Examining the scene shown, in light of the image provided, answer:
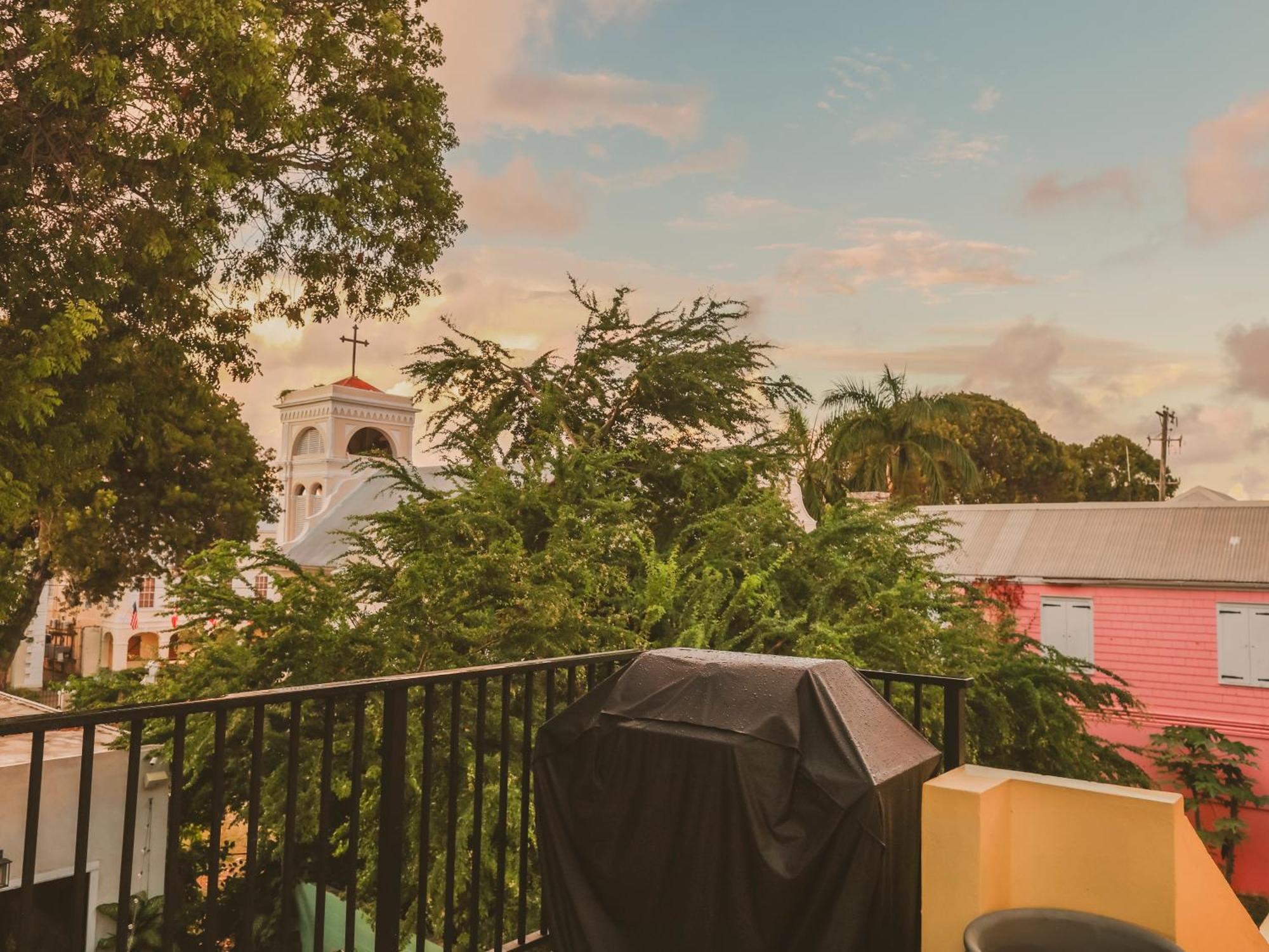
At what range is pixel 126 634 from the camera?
34.3 metres

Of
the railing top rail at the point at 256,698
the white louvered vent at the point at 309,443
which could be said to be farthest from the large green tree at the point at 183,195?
the white louvered vent at the point at 309,443

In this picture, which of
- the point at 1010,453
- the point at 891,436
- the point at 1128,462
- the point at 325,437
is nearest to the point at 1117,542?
the point at 891,436

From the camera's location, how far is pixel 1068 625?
1567 cm

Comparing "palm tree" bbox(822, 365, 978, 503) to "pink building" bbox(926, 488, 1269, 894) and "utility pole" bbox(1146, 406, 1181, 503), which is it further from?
"utility pole" bbox(1146, 406, 1181, 503)

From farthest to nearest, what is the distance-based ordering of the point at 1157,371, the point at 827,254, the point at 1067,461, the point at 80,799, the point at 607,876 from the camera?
the point at 1067,461
the point at 1157,371
the point at 827,254
the point at 607,876
the point at 80,799

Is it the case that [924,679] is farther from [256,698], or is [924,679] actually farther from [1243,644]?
[1243,644]

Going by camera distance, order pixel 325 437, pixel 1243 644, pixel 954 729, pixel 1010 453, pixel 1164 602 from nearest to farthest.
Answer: pixel 954 729, pixel 1243 644, pixel 1164 602, pixel 325 437, pixel 1010 453

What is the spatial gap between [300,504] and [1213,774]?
28379 millimetres

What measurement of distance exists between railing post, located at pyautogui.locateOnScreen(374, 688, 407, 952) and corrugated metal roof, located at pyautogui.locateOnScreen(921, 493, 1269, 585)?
44.0 feet

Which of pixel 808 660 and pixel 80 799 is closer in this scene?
pixel 80 799

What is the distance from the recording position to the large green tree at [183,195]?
7.34 meters

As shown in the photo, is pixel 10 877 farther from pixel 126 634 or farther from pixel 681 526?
pixel 126 634

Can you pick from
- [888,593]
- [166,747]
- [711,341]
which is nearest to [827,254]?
[711,341]

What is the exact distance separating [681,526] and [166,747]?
6.19 meters
